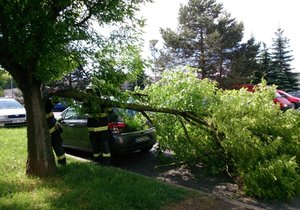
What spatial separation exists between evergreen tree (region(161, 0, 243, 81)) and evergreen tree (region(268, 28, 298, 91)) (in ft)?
23.4

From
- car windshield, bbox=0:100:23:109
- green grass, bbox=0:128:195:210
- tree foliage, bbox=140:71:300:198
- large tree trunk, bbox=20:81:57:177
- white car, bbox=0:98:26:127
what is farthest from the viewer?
car windshield, bbox=0:100:23:109

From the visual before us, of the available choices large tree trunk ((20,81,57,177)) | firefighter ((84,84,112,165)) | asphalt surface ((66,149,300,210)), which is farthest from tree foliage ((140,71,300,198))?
large tree trunk ((20,81,57,177))

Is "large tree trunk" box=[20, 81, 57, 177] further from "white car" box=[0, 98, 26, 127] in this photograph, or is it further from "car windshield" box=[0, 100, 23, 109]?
"car windshield" box=[0, 100, 23, 109]

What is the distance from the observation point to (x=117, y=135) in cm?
871

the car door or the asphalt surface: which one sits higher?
the car door

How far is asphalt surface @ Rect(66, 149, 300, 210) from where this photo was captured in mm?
6020

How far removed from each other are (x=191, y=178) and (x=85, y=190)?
2.61 metres

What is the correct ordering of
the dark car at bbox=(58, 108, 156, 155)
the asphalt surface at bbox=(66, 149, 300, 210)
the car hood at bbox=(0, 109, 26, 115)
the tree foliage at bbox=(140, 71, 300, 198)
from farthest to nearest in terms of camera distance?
the car hood at bbox=(0, 109, 26, 115) < the dark car at bbox=(58, 108, 156, 155) < the tree foliage at bbox=(140, 71, 300, 198) < the asphalt surface at bbox=(66, 149, 300, 210)

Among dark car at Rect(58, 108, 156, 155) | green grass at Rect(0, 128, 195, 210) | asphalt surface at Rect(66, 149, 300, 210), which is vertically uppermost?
dark car at Rect(58, 108, 156, 155)

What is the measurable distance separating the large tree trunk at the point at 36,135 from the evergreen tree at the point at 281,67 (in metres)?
40.0

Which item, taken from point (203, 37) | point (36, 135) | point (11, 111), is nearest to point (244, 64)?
point (203, 37)

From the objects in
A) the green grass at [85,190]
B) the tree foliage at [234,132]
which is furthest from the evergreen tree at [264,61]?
the green grass at [85,190]

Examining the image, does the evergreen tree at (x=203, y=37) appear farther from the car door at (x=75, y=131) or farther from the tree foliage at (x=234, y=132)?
the tree foliage at (x=234, y=132)

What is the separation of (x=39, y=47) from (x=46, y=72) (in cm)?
59
